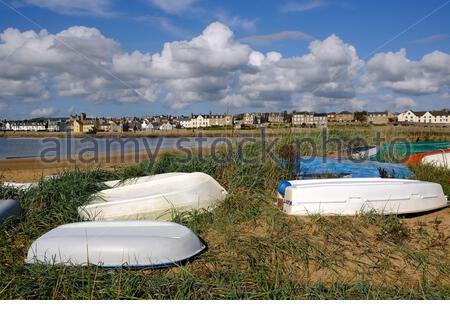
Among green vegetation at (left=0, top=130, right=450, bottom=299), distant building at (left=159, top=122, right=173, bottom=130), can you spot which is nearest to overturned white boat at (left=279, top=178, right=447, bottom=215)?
A: green vegetation at (left=0, top=130, right=450, bottom=299)

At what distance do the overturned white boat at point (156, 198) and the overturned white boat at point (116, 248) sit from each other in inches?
45.4

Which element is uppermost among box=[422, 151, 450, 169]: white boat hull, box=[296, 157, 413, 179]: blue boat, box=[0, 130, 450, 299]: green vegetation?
box=[422, 151, 450, 169]: white boat hull

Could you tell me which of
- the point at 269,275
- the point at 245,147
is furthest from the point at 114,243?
the point at 245,147

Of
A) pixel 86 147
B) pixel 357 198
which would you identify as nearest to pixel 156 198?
pixel 357 198

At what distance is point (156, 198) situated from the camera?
5.01 m

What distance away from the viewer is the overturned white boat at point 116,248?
3322 millimetres

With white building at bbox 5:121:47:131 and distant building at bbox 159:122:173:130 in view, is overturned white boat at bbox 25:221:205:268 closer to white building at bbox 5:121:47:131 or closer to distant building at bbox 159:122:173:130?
distant building at bbox 159:122:173:130

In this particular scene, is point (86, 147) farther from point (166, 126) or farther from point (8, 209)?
point (166, 126)

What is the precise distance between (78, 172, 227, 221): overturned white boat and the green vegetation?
20 cm

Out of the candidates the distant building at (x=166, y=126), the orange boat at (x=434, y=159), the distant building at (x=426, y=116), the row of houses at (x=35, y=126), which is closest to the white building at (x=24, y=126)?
the row of houses at (x=35, y=126)

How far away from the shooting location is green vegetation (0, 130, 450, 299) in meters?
2.94

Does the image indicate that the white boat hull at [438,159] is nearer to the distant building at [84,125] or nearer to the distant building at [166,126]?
the distant building at [166,126]

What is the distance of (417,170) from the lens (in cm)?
761

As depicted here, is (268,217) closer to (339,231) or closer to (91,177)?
(339,231)
